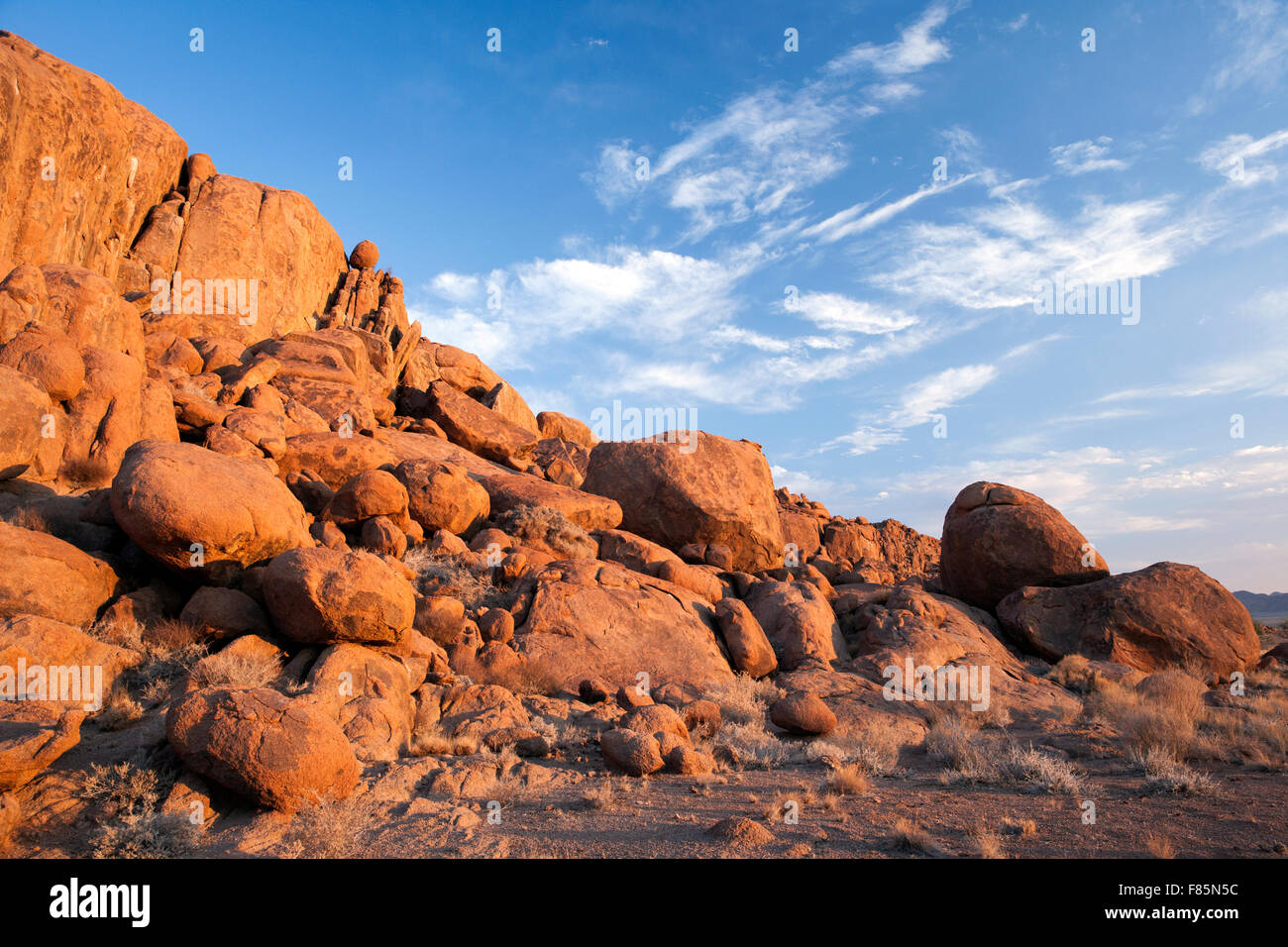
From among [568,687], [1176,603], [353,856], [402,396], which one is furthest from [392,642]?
[402,396]

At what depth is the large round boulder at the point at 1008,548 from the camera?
17.6 metres

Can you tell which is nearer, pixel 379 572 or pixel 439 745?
pixel 439 745

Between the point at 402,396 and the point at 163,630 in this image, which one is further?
the point at 402,396

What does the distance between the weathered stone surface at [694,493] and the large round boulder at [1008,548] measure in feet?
15.6

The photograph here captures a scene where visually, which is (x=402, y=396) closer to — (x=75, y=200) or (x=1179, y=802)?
(x=75, y=200)

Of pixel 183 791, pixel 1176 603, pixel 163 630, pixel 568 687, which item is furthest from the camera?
pixel 1176 603

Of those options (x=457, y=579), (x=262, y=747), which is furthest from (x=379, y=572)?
(x=262, y=747)

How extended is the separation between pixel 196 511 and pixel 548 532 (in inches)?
290

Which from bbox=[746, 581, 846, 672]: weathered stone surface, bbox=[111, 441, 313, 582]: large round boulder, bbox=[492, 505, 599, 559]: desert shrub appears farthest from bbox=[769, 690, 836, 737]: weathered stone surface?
bbox=[111, 441, 313, 582]: large round boulder

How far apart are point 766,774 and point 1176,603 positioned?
1295 cm

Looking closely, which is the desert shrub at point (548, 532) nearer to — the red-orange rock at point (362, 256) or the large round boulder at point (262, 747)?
the large round boulder at point (262, 747)

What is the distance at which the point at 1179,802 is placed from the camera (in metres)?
6.75

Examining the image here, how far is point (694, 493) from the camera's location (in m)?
18.2

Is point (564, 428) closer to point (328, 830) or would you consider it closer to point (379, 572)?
point (379, 572)
